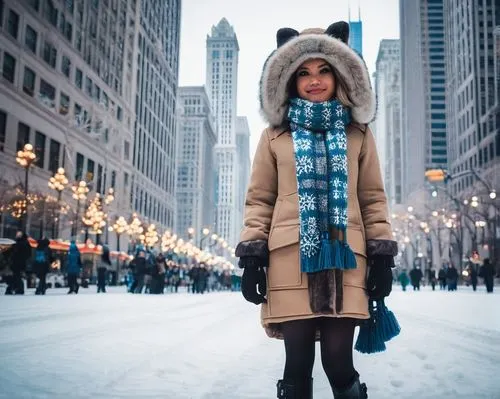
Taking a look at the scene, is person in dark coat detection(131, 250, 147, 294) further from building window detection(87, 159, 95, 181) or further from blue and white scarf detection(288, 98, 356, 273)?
building window detection(87, 159, 95, 181)

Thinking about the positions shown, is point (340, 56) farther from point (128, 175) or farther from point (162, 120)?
point (162, 120)

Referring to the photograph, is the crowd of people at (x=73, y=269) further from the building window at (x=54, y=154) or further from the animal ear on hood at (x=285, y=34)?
the animal ear on hood at (x=285, y=34)

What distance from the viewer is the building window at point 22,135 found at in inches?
1388

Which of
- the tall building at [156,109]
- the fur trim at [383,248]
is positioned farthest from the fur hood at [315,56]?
the tall building at [156,109]

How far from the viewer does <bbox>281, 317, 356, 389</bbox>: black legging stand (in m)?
2.49

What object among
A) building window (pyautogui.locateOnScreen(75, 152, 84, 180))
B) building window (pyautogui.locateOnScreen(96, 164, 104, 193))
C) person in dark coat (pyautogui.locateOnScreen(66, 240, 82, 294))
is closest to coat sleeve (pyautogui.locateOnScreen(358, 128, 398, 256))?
person in dark coat (pyautogui.locateOnScreen(66, 240, 82, 294))

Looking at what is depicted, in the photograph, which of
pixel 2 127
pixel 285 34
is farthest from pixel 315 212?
pixel 2 127

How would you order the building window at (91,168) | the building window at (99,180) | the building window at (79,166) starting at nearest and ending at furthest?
the building window at (79,166), the building window at (91,168), the building window at (99,180)

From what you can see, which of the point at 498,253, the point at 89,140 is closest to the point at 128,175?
the point at 89,140

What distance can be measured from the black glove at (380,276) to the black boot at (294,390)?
55cm

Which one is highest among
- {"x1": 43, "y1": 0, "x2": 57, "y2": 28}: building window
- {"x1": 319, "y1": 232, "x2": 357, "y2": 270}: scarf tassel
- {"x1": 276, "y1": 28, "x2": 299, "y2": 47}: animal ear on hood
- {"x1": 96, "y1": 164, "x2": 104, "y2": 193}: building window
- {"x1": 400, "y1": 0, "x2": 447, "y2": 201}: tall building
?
{"x1": 400, "y1": 0, "x2": 447, "y2": 201}: tall building

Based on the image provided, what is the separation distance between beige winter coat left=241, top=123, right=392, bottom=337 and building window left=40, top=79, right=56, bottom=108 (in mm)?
39669

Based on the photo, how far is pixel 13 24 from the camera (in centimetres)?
3503

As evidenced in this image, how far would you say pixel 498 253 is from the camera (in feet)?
144
